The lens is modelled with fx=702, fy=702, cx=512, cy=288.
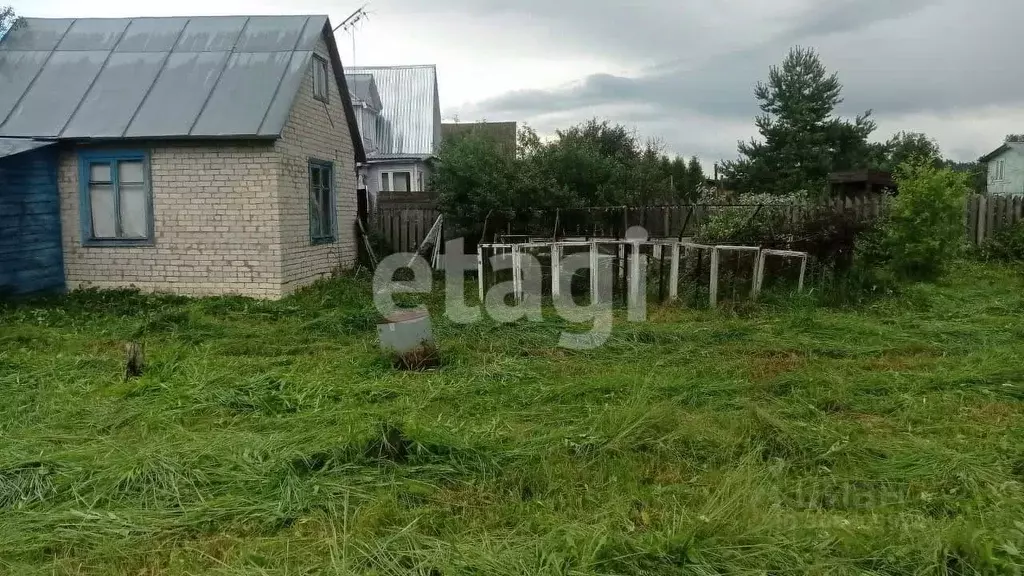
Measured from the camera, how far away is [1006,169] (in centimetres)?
3319

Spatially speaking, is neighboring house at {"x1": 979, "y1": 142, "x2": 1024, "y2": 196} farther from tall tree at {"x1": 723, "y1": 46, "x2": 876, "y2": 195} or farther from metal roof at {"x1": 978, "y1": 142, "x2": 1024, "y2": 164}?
tall tree at {"x1": 723, "y1": 46, "x2": 876, "y2": 195}

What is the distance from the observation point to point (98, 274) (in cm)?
1080

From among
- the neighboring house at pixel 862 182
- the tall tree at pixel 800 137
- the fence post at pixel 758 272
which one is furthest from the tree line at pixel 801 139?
the fence post at pixel 758 272

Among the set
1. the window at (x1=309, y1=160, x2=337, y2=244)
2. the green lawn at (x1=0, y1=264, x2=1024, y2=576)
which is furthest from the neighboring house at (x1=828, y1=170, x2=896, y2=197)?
the window at (x1=309, y1=160, x2=337, y2=244)

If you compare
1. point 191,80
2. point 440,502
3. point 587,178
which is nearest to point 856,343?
point 440,502

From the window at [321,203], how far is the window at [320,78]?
3.82 ft

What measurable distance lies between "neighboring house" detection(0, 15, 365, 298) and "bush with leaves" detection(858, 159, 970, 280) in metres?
9.38

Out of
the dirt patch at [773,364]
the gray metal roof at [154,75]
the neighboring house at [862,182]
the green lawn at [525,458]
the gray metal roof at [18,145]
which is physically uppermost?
the gray metal roof at [154,75]

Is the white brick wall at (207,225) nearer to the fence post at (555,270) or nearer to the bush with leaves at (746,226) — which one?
the fence post at (555,270)

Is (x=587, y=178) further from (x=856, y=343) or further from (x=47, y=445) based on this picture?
(x=47, y=445)

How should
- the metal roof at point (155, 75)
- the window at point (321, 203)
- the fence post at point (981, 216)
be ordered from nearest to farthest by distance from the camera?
the metal roof at point (155, 75) < the window at point (321, 203) < the fence post at point (981, 216)

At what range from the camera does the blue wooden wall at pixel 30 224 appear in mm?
9797

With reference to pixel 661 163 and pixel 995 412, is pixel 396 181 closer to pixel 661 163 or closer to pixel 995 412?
pixel 661 163

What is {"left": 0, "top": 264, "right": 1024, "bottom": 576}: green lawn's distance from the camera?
3.13 metres
